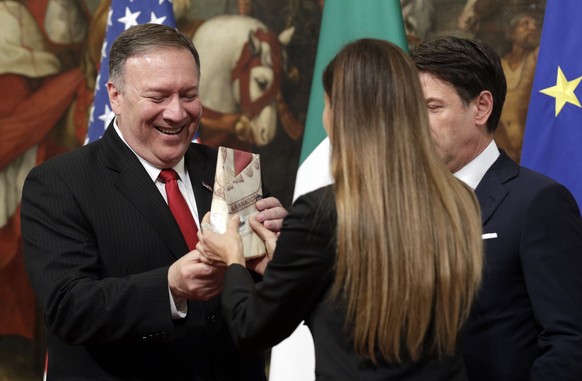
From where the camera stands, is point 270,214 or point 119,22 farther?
point 119,22

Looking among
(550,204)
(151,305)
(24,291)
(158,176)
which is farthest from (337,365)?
(24,291)

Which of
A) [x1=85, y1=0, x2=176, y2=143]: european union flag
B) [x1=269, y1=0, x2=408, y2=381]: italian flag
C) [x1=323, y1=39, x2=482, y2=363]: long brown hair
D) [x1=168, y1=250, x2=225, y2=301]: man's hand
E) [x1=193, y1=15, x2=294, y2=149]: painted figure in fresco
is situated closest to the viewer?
[x1=323, y1=39, x2=482, y2=363]: long brown hair

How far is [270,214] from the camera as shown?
2.78 m

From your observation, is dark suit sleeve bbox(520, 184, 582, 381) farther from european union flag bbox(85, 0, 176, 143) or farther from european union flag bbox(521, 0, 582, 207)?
european union flag bbox(85, 0, 176, 143)

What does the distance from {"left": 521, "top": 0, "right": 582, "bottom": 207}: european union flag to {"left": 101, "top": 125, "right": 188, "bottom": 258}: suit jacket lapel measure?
6.81 feet

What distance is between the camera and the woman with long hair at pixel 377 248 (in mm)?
2205

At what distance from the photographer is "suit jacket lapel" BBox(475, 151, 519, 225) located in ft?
9.59

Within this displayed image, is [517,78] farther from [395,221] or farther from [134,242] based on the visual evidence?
[395,221]

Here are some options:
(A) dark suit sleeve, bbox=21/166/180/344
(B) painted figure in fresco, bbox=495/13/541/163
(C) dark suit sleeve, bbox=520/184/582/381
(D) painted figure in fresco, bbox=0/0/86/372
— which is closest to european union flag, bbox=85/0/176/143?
(D) painted figure in fresco, bbox=0/0/86/372

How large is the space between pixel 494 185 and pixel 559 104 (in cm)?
151

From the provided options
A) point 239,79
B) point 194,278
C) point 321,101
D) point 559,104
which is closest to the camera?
point 194,278

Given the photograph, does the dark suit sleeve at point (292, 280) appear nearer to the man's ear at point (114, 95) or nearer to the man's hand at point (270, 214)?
the man's hand at point (270, 214)

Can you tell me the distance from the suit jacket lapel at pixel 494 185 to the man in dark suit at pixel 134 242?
705 mm

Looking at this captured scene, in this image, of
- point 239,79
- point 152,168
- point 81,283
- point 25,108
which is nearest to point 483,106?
point 152,168
